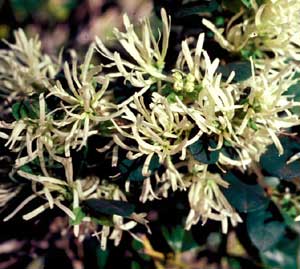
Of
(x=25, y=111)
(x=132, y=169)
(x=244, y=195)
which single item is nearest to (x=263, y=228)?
(x=244, y=195)

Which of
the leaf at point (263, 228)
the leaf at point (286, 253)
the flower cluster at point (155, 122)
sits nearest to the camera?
the flower cluster at point (155, 122)

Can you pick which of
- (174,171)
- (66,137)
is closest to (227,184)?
(174,171)

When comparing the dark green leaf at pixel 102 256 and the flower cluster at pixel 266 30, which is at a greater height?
the flower cluster at pixel 266 30

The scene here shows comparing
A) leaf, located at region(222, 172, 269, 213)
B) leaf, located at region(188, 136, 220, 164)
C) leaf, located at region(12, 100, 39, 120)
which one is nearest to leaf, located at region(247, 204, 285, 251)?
leaf, located at region(222, 172, 269, 213)

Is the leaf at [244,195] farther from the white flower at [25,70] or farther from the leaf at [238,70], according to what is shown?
the white flower at [25,70]

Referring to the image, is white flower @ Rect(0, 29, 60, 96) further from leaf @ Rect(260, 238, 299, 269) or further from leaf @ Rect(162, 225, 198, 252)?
leaf @ Rect(260, 238, 299, 269)

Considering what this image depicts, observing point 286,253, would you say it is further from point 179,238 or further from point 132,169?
point 132,169

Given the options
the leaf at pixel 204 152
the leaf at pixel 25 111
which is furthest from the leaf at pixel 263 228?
the leaf at pixel 25 111
